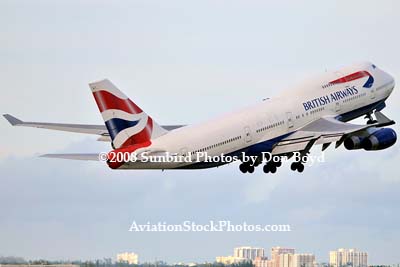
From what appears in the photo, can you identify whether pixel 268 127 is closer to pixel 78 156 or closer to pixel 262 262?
pixel 262 262

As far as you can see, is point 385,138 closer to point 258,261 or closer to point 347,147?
point 347,147

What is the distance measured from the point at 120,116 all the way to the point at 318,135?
538 inches

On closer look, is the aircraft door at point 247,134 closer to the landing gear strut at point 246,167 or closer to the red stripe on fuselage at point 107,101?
the landing gear strut at point 246,167

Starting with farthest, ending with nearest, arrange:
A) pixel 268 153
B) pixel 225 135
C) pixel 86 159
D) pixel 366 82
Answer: pixel 366 82 → pixel 268 153 → pixel 225 135 → pixel 86 159

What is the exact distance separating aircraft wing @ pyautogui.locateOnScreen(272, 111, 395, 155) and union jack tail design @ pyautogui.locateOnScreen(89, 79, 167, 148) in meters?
10.7

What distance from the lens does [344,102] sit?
6919cm

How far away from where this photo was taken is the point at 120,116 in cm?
5638

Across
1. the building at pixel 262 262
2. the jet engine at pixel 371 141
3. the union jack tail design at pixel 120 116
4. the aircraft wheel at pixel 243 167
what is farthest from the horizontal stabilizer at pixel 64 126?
the jet engine at pixel 371 141

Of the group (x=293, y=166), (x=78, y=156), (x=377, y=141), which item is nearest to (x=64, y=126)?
(x=78, y=156)

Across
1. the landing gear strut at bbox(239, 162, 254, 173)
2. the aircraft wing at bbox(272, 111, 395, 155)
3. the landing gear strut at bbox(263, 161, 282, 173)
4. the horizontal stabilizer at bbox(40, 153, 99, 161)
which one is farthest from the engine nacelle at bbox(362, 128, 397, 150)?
the horizontal stabilizer at bbox(40, 153, 99, 161)

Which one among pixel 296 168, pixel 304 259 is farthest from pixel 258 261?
pixel 296 168

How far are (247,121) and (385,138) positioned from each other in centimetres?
883

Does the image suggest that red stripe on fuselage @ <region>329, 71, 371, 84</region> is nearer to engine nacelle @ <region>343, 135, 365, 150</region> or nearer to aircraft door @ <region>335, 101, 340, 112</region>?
aircraft door @ <region>335, 101, 340, 112</region>

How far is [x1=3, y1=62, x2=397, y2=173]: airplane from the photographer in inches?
2229
